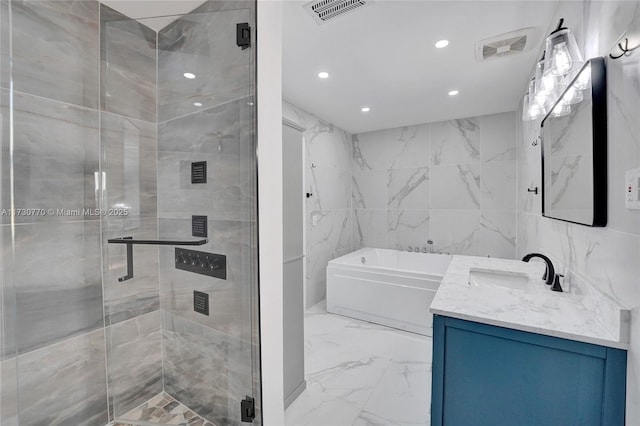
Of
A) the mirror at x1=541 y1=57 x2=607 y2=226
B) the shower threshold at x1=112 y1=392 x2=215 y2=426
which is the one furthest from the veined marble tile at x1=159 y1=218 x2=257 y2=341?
the mirror at x1=541 y1=57 x2=607 y2=226

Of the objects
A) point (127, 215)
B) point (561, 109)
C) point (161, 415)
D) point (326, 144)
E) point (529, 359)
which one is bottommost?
point (161, 415)

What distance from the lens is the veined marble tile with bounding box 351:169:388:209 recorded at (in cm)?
436

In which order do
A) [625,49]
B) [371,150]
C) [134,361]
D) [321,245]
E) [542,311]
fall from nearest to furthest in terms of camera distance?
[625,49]
[542,311]
[134,361]
[321,245]
[371,150]

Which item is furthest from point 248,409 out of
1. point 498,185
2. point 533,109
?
point 498,185

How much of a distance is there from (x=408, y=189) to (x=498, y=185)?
1.14m

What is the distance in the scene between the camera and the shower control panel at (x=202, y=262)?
1.40 metres

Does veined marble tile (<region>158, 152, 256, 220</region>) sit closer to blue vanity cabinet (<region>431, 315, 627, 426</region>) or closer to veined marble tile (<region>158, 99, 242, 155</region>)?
veined marble tile (<region>158, 99, 242, 155</region>)

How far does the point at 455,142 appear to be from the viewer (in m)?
3.83

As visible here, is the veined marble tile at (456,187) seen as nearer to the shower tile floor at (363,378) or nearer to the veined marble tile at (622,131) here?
the shower tile floor at (363,378)

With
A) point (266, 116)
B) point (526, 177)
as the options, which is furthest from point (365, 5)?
point (526, 177)

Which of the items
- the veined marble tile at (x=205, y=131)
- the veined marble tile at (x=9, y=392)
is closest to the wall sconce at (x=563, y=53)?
the veined marble tile at (x=205, y=131)

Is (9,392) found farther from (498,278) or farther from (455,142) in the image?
(455,142)

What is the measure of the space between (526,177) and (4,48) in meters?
3.77

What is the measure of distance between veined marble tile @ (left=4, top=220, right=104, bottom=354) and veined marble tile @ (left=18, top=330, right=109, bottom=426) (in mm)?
61
